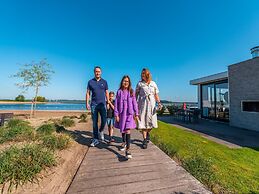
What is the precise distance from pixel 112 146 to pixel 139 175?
152cm

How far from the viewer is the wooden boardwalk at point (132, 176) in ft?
6.19

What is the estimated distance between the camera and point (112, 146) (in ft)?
11.9

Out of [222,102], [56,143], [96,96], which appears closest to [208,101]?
[222,102]

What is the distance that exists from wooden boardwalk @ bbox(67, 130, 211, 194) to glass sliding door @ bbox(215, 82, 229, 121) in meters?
10.3

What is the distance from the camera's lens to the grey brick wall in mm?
8086

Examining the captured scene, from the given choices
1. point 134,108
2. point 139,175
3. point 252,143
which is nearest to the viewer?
point 139,175

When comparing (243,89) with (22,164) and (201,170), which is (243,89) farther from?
(22,164)

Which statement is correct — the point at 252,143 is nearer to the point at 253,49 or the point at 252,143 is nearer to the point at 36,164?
the point at 253,49

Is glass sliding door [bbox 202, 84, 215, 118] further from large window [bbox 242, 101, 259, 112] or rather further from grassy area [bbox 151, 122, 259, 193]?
grassy area [bbox 151, 122, 259, 193]

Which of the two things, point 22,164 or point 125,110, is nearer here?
point 22,164

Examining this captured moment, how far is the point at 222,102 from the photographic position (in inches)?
449

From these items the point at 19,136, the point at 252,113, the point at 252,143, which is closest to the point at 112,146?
the point at 19,136

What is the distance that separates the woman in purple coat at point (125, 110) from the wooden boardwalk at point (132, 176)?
0.34 m

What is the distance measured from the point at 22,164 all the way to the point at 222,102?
13.0 m
